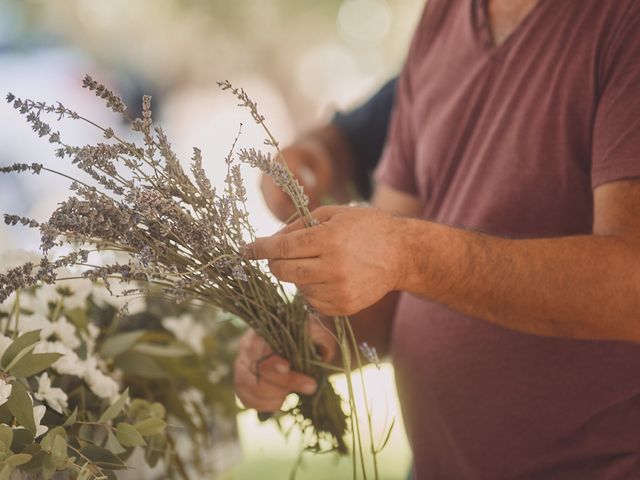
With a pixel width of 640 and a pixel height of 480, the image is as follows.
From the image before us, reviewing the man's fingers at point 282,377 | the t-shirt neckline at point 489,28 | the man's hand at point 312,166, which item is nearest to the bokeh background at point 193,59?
the man's hand at point 312,166

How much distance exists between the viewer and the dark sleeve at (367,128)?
65.5 inches

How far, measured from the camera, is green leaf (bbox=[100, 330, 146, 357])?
3.54ft

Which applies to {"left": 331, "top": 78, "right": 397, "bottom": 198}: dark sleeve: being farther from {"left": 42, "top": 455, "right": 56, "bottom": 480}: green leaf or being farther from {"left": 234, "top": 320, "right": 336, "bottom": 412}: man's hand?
{"left": 42, "top": 455, "right": 56, "bottom": 480}: green leaf

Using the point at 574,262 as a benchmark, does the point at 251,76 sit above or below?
above

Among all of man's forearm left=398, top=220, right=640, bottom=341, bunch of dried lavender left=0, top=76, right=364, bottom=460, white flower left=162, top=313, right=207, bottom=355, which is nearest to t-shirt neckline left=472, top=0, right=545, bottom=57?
man's forearm left=398, top=220, right=640, bottom=341

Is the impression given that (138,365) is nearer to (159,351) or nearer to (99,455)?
(159,351)

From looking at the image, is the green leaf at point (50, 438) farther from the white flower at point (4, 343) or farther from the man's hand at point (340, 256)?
the man's hand at point (340, 256)

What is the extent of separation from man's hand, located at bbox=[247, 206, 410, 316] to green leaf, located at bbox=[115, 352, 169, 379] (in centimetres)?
46

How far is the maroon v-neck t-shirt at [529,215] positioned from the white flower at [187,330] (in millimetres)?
375

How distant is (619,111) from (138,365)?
81cm

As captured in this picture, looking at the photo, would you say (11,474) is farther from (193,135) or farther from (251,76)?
(251,76)

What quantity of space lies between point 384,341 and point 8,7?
3176mm

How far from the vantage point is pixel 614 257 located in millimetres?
835

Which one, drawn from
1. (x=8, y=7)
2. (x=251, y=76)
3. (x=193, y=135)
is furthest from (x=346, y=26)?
(x=8, y=7)
